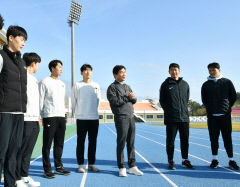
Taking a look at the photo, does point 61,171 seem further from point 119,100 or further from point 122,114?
point 119,100

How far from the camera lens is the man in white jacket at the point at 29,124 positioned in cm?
357

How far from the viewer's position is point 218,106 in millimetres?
4953

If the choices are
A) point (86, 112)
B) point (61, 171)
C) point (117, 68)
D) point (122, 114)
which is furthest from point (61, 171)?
point (117, 68)

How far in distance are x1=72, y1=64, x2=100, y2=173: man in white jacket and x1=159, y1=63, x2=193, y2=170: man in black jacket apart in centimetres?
146

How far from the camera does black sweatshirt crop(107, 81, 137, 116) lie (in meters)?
4.37

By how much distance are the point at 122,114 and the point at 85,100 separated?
81 cm

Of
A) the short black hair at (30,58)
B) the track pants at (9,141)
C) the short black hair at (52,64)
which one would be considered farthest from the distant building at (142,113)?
the track pants at (9,141)

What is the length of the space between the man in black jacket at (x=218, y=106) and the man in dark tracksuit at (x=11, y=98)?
3761mm

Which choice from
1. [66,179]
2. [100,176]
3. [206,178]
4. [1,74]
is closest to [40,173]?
[66,179]

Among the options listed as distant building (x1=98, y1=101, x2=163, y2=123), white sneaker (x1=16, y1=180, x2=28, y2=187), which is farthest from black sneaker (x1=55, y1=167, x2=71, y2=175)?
distant building (x1=98, y1=101, x2=163, y2=123)

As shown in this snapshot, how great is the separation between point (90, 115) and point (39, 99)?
984 mm

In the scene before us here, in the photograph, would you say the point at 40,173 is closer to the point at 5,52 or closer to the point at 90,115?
the point at 90,115

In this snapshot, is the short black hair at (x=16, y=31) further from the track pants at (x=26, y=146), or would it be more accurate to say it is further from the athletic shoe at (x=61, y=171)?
the athletic shoe at (x=61, y=171)

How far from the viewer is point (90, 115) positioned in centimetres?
462
